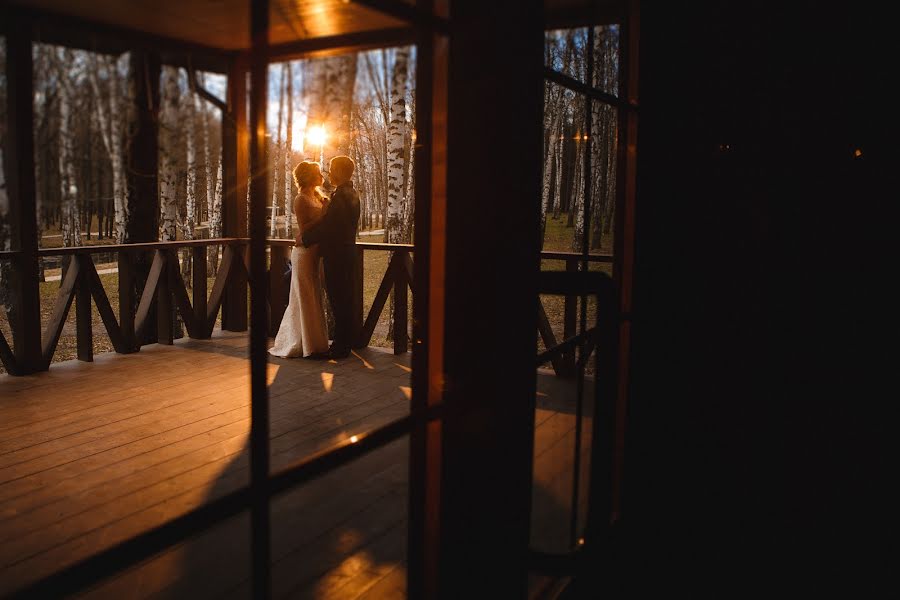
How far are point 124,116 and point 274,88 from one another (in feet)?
0.89

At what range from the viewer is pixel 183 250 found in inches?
260

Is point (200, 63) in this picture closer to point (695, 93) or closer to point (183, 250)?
point (695, 93)

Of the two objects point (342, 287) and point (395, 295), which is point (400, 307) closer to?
point (395, 295)

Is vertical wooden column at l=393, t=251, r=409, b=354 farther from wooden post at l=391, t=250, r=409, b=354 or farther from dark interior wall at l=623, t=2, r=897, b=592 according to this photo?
dark interior wall at l=623, t=2, r=897, b=592

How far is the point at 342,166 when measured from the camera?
16.6 feet

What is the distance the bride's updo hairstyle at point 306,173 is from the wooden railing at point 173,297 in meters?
0.69

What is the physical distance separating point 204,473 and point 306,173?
9.09ft

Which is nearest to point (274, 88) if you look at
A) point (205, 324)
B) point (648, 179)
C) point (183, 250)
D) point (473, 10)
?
point (473, 10)

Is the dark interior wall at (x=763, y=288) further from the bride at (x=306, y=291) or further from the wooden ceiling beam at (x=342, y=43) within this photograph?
the bride at (x=306, y=291)

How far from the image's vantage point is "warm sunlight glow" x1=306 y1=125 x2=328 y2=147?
1.51 meters

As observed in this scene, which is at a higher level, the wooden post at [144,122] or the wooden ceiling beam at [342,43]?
the wooden ceiling beam at [342,43]

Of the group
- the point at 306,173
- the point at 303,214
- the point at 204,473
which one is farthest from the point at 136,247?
the point at 204,473

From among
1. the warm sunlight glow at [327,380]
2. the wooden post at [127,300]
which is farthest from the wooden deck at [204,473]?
the wooden post at [127,300]

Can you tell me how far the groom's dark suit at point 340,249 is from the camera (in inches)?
205
